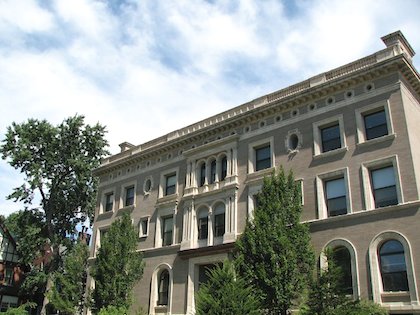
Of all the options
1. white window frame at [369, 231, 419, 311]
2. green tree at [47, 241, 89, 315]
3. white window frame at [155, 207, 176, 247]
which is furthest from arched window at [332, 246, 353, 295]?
green tree at [47, 241, 89, 315]

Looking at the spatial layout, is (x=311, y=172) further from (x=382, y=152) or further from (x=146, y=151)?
(x=146, y=151)

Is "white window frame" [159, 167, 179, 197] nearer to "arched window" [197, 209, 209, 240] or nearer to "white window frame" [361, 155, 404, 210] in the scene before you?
"arched window" [197, 209, 209, 240]

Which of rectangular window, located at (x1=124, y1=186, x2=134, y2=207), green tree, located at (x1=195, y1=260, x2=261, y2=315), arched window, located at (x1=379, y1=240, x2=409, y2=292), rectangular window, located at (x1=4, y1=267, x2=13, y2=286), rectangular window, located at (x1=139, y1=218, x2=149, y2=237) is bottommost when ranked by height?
green tree, located at (x1=195, y1=260, x2=261, y2=315)

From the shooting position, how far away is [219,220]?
92.7ft

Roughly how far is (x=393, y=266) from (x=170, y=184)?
16856mm

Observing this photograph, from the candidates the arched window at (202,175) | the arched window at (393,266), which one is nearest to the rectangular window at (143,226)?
the arched window at (202,175)

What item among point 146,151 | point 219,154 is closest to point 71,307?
point 146,151

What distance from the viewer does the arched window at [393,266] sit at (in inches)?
779

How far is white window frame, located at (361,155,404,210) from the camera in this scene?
21.1m

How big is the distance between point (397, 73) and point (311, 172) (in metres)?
6.62

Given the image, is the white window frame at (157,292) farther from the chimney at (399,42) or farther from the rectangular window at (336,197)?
the chimney at (399,42)

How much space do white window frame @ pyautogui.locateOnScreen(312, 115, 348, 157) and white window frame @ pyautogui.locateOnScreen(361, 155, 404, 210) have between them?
1659 mm

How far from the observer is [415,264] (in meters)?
19.4

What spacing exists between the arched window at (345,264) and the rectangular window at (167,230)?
1245cm
